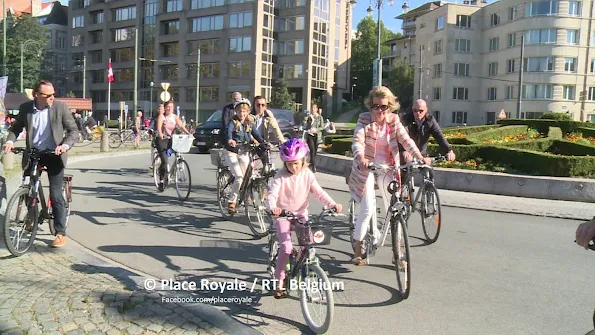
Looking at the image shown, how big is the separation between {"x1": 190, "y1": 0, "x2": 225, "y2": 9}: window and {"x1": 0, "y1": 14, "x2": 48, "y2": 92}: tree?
73.4 feet

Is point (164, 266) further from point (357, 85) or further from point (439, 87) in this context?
point (357, 85)

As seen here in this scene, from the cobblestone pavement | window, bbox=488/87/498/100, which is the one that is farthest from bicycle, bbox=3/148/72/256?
window, bbox=488/87/498/100

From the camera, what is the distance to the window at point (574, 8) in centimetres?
5472

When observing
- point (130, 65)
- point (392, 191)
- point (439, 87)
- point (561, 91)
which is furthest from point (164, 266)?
point (130, 65)

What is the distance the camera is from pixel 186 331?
3830 millimetres

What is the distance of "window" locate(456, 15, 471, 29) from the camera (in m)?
63.1

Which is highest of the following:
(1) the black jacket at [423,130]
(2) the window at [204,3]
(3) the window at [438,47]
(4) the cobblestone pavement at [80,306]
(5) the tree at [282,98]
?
(2) the window at [204,3]

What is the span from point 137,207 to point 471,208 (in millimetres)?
6188

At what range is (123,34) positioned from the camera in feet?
275

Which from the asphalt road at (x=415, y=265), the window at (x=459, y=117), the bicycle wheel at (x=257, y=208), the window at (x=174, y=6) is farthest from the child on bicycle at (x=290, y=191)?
the window at (x=174, y=6)

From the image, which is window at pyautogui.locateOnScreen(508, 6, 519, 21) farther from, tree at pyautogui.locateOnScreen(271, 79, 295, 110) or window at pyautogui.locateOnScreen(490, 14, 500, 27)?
tree at pyautogui.locateOnScreen(271, 79, 295, 110)

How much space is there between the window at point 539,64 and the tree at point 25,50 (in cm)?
6269

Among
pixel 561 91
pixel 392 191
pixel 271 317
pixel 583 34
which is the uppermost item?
pixel 583 34

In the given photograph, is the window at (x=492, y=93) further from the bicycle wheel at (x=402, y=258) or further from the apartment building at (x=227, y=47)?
the bicycle wheel at (x=402, y=258)
